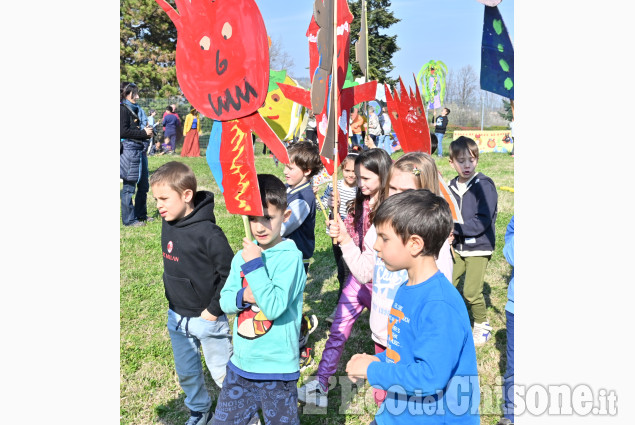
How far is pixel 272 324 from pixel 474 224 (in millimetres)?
2309

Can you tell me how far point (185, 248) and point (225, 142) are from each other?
33.7 inches

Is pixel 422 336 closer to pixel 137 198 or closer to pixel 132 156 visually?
pixel 132 156

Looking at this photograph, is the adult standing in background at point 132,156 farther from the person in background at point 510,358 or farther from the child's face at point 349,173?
the person in background at point 510,358

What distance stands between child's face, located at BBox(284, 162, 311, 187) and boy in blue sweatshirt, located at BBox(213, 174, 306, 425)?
155 cm

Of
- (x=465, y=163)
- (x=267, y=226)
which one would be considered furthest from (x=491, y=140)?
(x=267, y=226)

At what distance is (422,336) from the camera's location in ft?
5.80

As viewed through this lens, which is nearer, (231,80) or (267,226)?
(231,80)

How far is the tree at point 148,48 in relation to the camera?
72.6 feet

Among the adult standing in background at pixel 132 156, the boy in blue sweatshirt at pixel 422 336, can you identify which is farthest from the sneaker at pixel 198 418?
the adult standing in background at pixel 132 156

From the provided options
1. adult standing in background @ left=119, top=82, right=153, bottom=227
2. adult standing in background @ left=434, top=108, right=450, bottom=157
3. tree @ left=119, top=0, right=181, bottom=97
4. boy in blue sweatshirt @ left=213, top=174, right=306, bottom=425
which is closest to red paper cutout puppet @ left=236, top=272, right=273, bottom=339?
boy in blue sweatshirt @ left=213, top=174, right=306, bottom=425

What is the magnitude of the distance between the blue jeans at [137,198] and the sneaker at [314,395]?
17.6 ft

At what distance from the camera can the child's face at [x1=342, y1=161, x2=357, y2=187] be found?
4.48m

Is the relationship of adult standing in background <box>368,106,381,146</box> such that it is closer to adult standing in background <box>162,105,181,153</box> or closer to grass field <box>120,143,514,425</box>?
adult standing in background <box>162,105,181,153</box>

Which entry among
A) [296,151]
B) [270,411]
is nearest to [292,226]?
[296,151]
